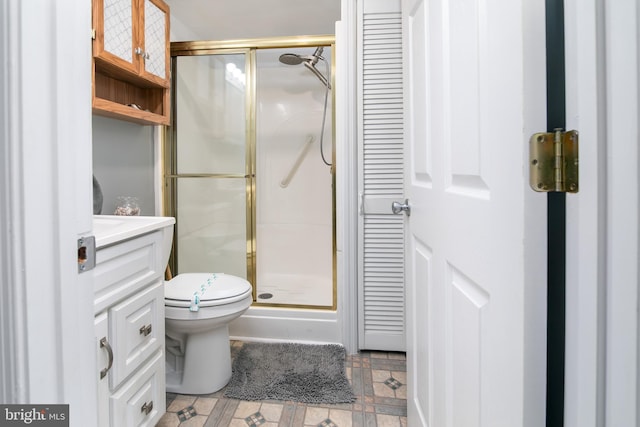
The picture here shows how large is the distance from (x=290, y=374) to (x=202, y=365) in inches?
17.1

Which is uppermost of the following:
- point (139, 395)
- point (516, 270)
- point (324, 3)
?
point (324, 3)

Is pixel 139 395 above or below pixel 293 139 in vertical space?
below

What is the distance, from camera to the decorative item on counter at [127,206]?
5.80 ft

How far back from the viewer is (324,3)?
231 centimetres

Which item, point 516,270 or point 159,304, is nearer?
point 516,270

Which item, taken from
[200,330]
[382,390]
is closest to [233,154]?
[200,330]

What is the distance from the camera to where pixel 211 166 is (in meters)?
2.40

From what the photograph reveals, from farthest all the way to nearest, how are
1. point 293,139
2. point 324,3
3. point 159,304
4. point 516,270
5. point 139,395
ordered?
point 293,139 < point 324,3 < point 159,304 < point 139,395 < point 516,270

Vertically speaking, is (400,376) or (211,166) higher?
(211,166)

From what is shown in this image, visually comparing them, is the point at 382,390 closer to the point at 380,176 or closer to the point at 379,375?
the point at 379,375

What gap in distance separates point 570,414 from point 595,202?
0.28m

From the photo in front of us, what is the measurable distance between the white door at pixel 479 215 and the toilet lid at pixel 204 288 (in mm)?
896

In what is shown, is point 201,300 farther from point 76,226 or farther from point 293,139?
point 293,139

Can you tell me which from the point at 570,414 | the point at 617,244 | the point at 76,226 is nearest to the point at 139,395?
the point at 76,226
